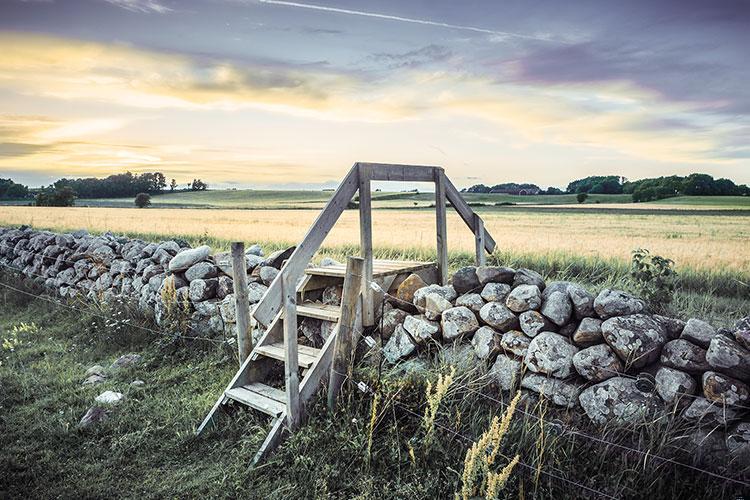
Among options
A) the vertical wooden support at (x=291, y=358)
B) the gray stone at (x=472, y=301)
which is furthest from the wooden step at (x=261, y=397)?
the gray stone at (x=472, y=301)

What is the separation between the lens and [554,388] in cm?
449

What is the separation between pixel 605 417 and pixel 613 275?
479cm

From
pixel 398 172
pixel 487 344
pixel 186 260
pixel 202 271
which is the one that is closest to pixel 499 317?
pixel 487 344

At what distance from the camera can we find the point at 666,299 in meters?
5.44

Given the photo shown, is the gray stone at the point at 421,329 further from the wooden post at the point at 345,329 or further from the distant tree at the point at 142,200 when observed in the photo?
the distant tree at the point at 142,200

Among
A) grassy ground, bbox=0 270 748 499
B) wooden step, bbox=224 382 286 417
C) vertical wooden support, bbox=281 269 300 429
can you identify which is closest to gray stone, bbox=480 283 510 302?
grassy ground, bbox=0 270 748 499

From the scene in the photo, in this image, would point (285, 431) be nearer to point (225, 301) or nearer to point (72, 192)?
point (225, 301)

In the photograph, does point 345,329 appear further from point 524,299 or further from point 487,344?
point 524,299

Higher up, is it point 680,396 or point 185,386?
point 680,396

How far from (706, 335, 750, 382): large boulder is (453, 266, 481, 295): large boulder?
2.24 metres

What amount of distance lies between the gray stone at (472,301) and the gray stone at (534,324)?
495mm

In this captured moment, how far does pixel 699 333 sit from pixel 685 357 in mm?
252

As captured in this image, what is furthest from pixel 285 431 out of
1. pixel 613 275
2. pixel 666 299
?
pixel 613 275

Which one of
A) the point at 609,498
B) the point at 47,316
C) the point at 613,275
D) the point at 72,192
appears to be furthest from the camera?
the point at 72,192
